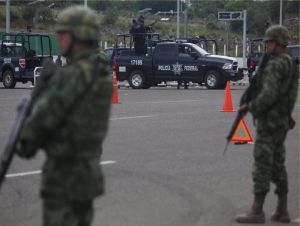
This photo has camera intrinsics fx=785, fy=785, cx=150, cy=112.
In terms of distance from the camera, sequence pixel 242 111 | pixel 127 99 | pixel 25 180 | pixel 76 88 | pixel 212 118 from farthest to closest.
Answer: pixel 127 99, pixel 212 118, pixel 25 180, pixel 242 111, pixel 76 88

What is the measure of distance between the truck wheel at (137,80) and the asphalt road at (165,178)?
15.1 metres

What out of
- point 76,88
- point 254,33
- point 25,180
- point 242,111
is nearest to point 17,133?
point 76,88

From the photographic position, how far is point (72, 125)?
178 inches

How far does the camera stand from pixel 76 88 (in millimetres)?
4449

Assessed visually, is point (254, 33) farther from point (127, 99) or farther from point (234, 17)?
point (127, 99)

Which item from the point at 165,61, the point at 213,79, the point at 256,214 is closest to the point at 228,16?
the point at 165,61

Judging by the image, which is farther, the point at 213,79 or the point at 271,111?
the point at 213,79

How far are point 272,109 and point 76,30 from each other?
320cm

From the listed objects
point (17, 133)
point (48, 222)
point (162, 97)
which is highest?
point (17, 133)

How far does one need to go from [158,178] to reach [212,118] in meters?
8.31

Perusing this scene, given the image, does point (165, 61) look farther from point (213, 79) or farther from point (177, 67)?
point (213, 79)

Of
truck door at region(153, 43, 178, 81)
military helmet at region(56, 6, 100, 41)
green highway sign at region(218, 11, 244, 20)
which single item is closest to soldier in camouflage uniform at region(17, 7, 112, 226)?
military helmet at region(56, 6, 100, 41)

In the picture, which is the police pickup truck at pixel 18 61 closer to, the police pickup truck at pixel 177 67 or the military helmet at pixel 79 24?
the police pickup truck at pixel 177 67

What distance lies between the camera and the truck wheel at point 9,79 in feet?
108
